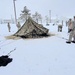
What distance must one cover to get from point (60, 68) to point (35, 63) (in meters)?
1.32

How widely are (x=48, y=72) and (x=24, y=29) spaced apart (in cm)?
1122

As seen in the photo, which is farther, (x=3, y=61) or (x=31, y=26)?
(x=31, y=26)

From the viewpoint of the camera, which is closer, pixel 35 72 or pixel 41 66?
Result: pixel 35 72

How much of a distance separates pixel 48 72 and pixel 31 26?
36.6 feet

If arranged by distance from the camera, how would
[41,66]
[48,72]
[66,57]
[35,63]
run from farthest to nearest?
[66,57] → [35,63] → [41,66] → [48,72]

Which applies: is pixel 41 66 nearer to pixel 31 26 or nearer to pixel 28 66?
pixel 28 66

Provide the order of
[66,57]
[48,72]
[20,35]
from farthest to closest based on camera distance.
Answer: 1. [20,35]
2. [66,57]
3. [48,72]

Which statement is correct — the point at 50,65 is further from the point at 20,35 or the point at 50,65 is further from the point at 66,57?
the point at 20,35

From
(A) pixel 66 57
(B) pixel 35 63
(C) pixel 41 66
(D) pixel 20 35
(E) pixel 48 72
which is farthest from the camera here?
(D) pixel 20 35

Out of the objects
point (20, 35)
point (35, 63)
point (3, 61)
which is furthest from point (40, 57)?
point (20, 35)

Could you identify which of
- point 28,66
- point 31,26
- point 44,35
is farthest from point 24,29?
point 28,66

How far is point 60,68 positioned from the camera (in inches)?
277

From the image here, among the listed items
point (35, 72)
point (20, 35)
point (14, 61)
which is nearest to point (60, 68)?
point (35, 72)

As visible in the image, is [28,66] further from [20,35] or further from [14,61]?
[20,35]
